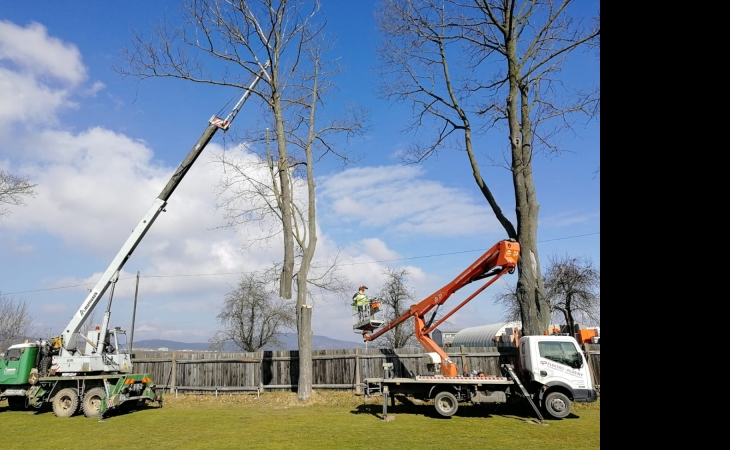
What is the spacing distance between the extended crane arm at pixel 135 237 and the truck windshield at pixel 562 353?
41.4ft

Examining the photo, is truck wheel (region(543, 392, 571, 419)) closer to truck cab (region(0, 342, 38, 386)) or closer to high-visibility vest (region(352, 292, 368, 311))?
high-visibility vest (region(352, 292, 368, 311))

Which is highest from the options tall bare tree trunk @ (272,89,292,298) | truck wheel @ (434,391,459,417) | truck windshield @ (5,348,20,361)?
tall bare tree trunk @ (272,89,292,298)

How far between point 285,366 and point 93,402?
6441 millimetres

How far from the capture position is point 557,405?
40.0 feet

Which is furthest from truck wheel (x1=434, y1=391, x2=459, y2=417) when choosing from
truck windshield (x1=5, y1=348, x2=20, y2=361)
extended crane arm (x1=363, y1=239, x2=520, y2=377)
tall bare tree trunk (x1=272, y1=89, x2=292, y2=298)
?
truck windshield (x1=5, y1=348, x2=20, y2=361)

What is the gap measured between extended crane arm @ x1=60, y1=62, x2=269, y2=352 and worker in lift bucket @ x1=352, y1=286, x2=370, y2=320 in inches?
286

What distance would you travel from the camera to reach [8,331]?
41281mm

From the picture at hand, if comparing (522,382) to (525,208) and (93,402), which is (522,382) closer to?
(525,208)

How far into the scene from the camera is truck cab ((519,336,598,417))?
12195 millimetres

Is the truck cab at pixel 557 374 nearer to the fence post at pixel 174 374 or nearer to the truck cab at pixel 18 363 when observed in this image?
the fence post at pixel 174 374

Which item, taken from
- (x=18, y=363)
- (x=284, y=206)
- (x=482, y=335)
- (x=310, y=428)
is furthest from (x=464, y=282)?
(x=482, y=335)
